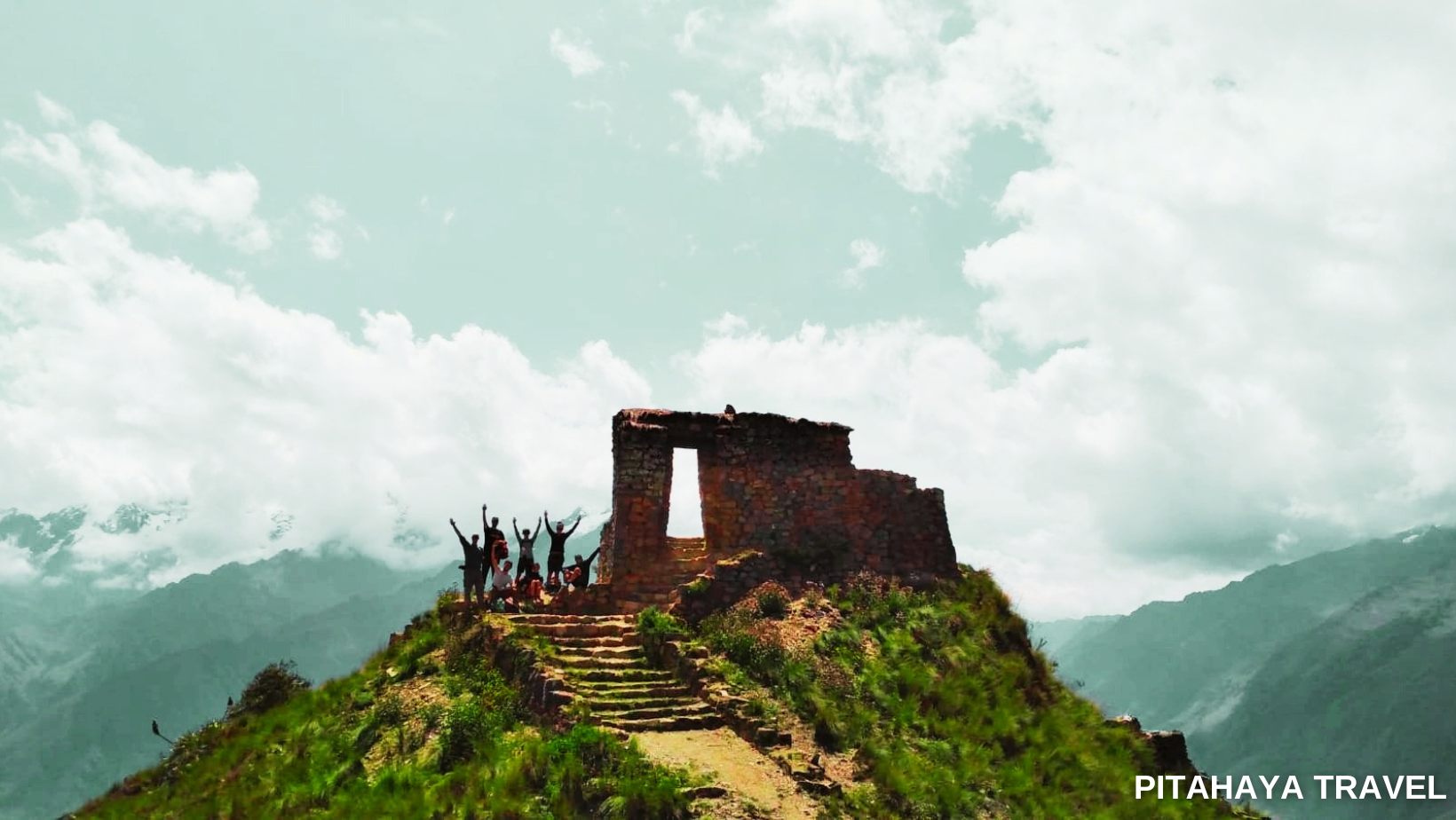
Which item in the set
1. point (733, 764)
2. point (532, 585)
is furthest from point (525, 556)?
point (733, 764)

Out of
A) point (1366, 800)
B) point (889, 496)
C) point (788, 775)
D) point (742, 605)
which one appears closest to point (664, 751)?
point (788, 775)

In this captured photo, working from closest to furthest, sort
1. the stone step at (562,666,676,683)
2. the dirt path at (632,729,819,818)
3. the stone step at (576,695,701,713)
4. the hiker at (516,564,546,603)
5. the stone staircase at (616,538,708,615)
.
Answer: the dirt path at (632,729,819,818) < the stone step at (576,695,701,713) < the stone step at (562,666,676,683) < the hiker at (516,564,546,603) < the stone staircase at (616,538,708,615)

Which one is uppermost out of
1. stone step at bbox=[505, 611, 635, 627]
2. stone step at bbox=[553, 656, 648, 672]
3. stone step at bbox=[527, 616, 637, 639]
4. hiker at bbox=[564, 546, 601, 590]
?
hiker at bbox=[564, 546, 601, 590]

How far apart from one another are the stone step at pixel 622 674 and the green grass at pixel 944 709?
1.28 m

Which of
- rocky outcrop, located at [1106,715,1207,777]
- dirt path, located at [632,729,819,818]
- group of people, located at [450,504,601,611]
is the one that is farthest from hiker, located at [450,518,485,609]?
rocky outcrop, located at [1106,715,1207,777]

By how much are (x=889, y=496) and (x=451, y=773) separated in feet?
47.5

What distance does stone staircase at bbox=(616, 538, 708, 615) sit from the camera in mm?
22234

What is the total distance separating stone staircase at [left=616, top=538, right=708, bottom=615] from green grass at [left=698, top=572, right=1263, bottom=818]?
110 inches

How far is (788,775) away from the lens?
13.5 metres

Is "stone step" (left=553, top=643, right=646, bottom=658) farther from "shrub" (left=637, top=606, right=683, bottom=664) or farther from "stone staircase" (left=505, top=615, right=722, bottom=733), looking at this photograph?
"shrub" (left=637, top=606, right=683, bottom=664)

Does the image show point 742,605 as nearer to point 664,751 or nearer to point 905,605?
point 905,605

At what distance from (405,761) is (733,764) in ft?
20.2

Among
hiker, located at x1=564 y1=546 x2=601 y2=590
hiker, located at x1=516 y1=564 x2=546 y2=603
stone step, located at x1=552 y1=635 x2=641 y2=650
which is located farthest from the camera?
hiker, located at x1=564 y1=546 x2=601 y2=590

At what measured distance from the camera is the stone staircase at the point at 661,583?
72.9 ft
